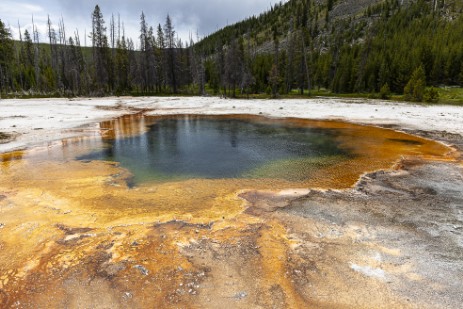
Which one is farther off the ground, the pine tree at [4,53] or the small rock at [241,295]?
the pine tree at [4,53]

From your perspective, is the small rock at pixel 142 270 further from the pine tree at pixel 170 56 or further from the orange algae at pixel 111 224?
the pine tree at pixel 170 56

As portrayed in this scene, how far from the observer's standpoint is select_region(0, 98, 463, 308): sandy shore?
4988 mm

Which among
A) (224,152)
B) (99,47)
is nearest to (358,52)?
(99,47)

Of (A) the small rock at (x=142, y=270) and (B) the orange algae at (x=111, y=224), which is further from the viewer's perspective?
(A) the small rock at (x=142, y=270)

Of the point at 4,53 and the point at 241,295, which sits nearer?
the point at 241,295

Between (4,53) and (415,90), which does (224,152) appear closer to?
(415,90)

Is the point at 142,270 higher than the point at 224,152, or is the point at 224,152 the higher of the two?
the point at 224,152

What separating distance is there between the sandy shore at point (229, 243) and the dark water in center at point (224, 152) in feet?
5.71

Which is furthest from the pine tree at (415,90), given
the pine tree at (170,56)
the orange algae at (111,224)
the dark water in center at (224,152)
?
the pine tree at (170,56)

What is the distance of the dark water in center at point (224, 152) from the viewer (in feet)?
40.5

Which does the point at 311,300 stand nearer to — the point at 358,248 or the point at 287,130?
the point at 358,248

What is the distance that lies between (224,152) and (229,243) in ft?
31.3

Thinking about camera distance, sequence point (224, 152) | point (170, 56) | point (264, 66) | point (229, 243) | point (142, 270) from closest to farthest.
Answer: point (142, 270) < point (229, 243) < point (224, 152) < point (170, 56) < point (264, 66)

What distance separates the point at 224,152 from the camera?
1590 centimetres
